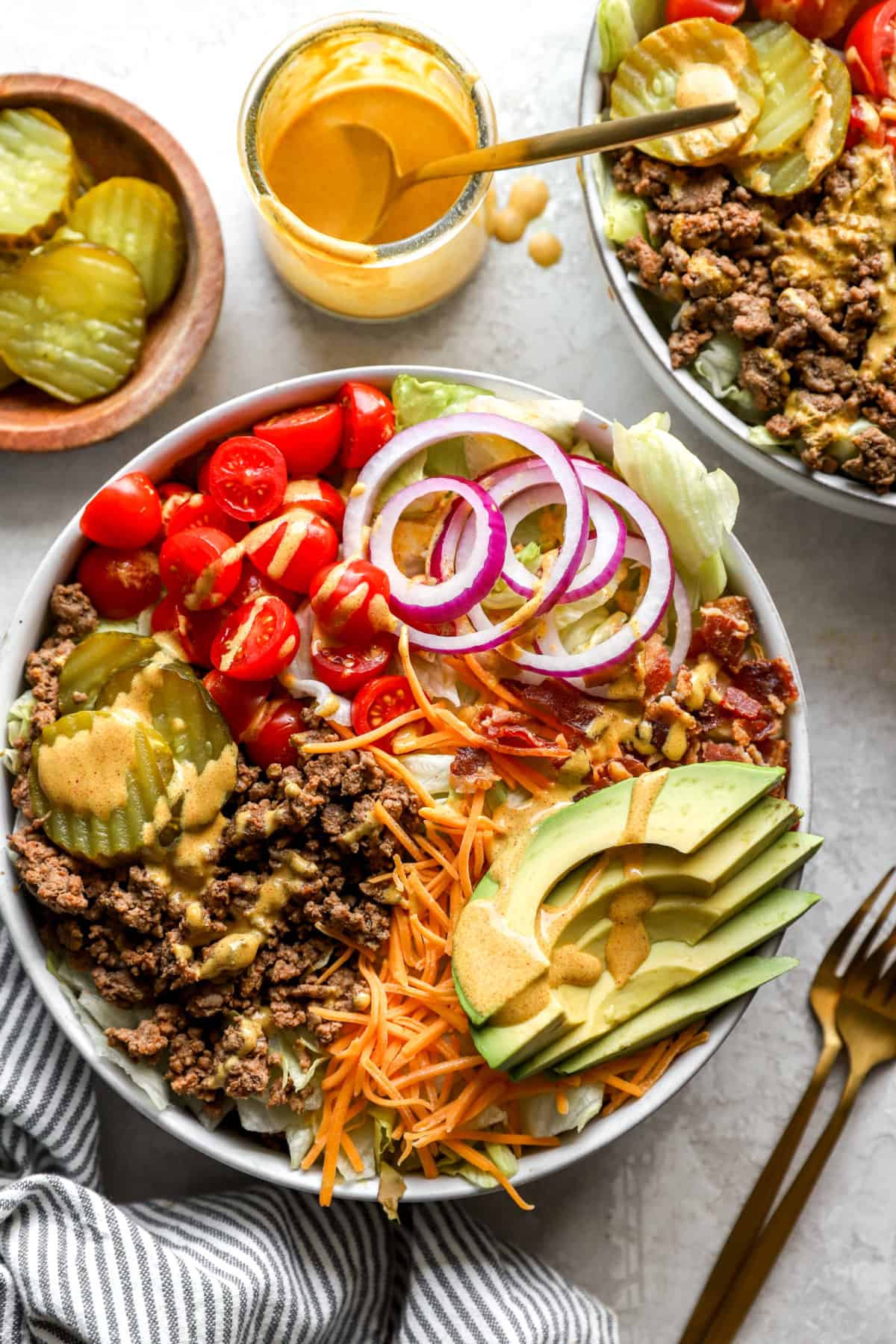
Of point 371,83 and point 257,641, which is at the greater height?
point 371,83

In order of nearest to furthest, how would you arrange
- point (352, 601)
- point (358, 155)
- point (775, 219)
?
point (352, 601) < point (775, 219) < point (358, 155)

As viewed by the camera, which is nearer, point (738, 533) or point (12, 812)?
point (12, 812)

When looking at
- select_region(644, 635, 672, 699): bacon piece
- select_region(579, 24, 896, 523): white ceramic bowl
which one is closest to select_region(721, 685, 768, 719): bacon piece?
select_region(644, 635, 672, 699): bacon piece

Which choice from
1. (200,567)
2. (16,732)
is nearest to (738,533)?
(200,567)

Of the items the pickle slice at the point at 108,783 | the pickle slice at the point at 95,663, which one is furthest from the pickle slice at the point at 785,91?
the pickle slice at the point at 108,783

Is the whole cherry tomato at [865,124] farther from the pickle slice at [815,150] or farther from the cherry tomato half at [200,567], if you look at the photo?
the cherry tomato half at [200,567]

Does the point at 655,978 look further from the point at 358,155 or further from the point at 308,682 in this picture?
the point at 358,155

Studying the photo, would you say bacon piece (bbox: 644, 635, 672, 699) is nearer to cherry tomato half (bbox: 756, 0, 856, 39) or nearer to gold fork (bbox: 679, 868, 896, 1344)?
gold fork (bbox: 679, 868, 896, 1344)

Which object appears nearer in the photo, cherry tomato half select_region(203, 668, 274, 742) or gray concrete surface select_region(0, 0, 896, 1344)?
cherry tomato half select_region(203, 668, 274, 742)
